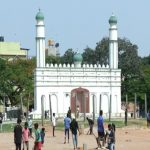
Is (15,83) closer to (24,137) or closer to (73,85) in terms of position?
(73,85)

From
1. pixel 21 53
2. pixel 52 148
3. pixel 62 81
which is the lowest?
pixel 52 148

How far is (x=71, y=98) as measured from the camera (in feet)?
243

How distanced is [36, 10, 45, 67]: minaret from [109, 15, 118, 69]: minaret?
25.9ft

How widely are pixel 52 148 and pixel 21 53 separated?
94.4 m

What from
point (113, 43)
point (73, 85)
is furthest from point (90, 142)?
point (113, 43)

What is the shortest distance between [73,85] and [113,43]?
749cm

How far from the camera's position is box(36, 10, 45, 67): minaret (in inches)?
2933

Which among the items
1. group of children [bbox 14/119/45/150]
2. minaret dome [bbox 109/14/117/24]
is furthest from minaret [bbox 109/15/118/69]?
group of children [bbox 14/119/45/150]

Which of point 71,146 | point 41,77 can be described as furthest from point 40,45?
point 71,146

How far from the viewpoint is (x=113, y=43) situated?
78000 millimetres

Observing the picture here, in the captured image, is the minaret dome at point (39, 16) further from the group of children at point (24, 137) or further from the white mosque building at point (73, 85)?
the group of children at point (24, 137)

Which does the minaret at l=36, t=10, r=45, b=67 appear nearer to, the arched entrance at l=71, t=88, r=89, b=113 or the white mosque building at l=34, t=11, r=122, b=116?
the white mosque building at l=34, t=11, r=122, b=116

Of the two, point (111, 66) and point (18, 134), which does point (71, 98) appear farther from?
point (18, 134)

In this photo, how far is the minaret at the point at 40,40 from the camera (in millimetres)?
74500
